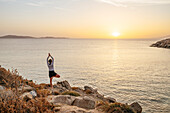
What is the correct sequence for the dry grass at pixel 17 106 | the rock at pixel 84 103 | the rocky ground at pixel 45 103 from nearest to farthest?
the dry grass at pixel 17 106
the rocky ground at pixel 45 103
the rock at pixel 84 103

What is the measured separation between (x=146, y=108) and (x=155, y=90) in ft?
19.0

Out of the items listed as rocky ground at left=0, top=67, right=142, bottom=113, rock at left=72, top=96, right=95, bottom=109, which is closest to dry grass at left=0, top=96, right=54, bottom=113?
rocky ground at left=0, top=67, right=142, bottom=113

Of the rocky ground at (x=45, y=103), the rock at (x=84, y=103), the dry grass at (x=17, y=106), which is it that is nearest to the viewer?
the dry grass at (x=17, y=106)

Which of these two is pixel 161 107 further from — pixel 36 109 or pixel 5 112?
pixel 5 112

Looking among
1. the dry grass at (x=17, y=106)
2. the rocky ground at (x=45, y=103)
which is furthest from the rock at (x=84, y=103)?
the dry grass at (x=17, y=106)

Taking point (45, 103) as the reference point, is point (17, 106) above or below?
above

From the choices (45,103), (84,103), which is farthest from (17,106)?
(84,103)

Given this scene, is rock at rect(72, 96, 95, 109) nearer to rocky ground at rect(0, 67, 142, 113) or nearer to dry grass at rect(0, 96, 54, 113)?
rocky ground at rect(0, 67, 142, 113)

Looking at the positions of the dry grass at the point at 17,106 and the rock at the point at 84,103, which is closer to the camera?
the dry grass at the point at 17,106

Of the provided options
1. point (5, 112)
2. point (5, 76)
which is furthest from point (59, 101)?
point (5, 76)

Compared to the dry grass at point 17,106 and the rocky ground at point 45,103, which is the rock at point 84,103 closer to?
the rocky ground at point 45,103

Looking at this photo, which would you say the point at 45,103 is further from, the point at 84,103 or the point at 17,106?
the point at 84,103

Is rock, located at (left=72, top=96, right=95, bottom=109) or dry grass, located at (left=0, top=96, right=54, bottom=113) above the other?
dry grass, located at (left=0, top=96, right=54, bottom=113)

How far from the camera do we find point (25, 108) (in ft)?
20.7
